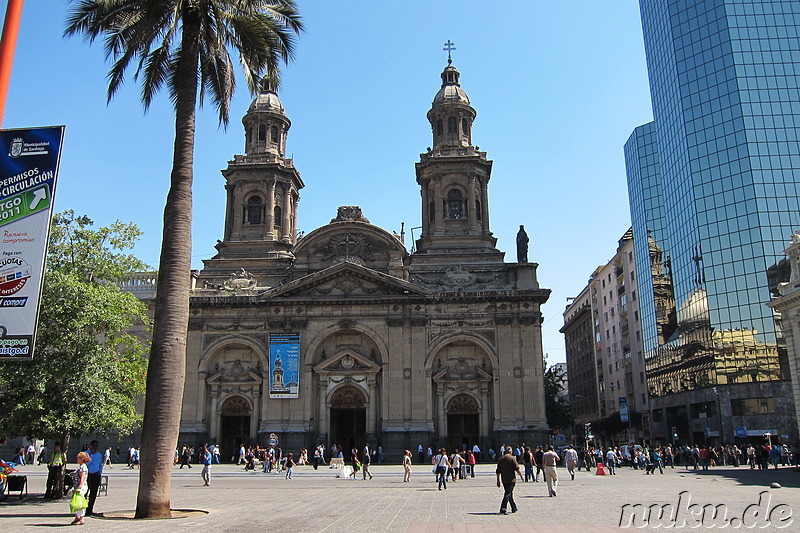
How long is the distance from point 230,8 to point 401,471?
26.5 meters

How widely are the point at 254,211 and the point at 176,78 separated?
120 feet

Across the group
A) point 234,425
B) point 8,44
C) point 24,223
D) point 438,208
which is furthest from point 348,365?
point 8,44

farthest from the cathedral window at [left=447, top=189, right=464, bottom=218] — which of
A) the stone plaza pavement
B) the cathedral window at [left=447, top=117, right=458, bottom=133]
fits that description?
the stone plaza pavement

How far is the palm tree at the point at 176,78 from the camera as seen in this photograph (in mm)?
15836

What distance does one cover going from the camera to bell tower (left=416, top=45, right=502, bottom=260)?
52.2 m

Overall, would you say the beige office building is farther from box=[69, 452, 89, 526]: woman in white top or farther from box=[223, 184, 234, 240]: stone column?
box=[69, 452, 89, 526]: woman in white top

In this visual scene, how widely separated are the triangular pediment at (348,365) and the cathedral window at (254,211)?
547 inches

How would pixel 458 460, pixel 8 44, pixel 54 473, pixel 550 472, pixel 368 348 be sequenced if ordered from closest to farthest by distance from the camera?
pixel 8 44, pixel 54 473, pixel 550 472, pixel 458 460, pixel 368 348

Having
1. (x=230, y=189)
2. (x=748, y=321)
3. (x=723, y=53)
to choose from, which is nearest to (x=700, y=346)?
(x=748, y=321)

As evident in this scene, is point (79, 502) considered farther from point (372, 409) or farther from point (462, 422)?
point (462, 422)

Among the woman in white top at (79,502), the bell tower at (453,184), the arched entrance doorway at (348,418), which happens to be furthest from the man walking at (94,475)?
the bell tower at (453,184)

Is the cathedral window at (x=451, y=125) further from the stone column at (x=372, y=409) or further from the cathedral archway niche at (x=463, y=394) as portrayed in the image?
the stone column at (x=372, y=409)

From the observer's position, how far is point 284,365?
155 ft

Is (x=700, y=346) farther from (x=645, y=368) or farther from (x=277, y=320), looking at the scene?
(x=277, y=320)
